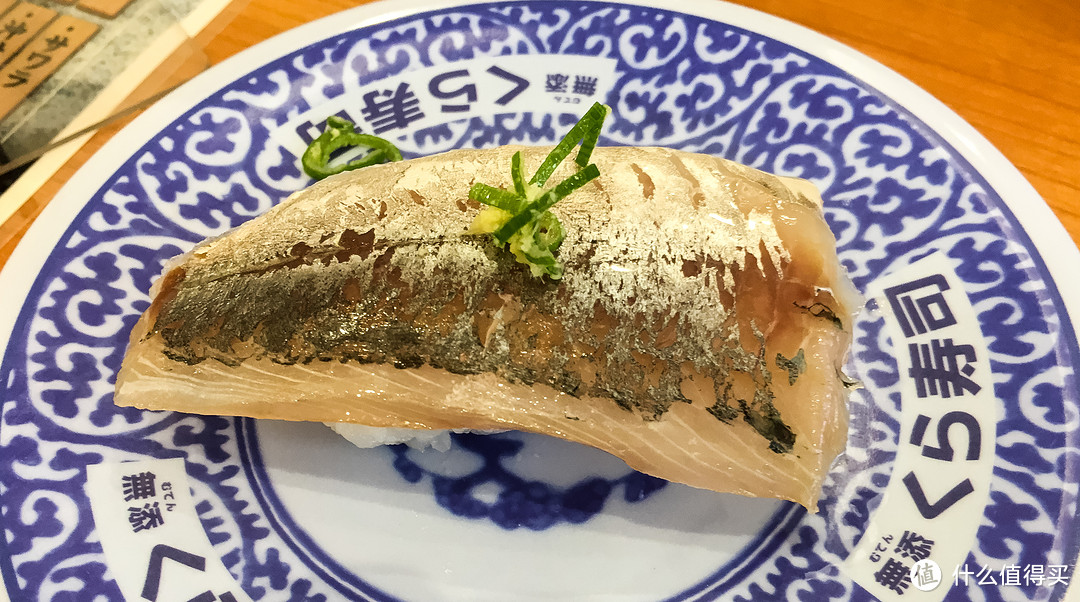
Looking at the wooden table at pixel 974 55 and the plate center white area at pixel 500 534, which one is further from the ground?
the wooden table at pixel 974 55

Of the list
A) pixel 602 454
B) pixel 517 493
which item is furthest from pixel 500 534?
pixel 602 454

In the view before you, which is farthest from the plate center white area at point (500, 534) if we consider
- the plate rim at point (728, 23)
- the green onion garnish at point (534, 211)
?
the plate rim at point (728, 23)

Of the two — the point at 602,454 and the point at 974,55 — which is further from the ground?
the point at 974,55

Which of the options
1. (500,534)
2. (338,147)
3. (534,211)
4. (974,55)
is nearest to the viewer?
(534,211)

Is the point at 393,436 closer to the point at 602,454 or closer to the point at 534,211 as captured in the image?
the point at 602,454

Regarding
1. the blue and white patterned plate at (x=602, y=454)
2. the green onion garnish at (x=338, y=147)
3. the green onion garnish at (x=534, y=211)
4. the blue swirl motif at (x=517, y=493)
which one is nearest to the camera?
the green onion garnish at (x=534, y=211)

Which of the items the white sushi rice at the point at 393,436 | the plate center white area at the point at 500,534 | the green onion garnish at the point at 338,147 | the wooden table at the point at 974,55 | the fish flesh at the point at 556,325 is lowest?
the plate center white area at the point at 500,534

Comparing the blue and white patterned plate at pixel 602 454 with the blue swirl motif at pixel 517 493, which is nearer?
the blue and white patterned plate at pixel 602 454

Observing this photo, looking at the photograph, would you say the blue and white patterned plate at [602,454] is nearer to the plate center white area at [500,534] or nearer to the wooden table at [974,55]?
the plate center white area at [500,534]

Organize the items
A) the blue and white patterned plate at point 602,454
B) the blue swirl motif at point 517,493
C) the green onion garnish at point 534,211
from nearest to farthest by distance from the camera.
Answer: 1. the green onion garnish at point 534,211
2. the blue and white patterned plate at point 602,454
3. the blue swirl motif at point 517,493
